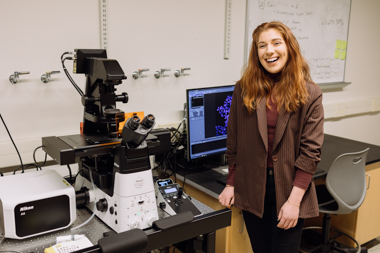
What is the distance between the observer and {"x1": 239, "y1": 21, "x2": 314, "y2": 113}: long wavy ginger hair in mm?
1473

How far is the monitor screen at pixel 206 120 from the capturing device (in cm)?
207

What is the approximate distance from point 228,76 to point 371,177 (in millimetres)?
1212

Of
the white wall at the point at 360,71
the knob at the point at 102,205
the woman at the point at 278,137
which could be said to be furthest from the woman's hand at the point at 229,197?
the white wall at the point at 360,71

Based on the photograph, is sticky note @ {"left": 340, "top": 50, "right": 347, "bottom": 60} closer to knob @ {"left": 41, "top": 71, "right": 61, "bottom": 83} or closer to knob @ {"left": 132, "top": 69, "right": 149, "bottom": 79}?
knob @ {"left": 132, "top": 69, "right": 149, "bottom": 79}

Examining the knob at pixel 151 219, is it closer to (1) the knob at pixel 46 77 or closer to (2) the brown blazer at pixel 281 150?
(2) the brown blazer at pixel 281 150

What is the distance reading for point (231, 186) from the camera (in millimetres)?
1691

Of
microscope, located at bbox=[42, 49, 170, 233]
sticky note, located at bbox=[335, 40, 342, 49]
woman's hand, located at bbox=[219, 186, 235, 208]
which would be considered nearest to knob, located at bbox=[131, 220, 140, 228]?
microscope, located at bbox=[42, 49, 170, 233]

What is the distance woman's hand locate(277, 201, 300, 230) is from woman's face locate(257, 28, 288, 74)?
0.56 metres

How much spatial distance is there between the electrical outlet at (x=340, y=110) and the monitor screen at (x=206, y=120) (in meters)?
1.73

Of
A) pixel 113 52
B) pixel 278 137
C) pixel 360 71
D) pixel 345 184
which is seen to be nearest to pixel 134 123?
pixel 278 137

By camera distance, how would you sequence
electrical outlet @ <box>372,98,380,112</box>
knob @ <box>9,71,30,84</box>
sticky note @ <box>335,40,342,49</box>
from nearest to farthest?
knob @ <box>9,71,30,84</box> < sticky note @ <box>335,40,342,49</box> < electrical outlet @ <box>372,98,380,112</box>

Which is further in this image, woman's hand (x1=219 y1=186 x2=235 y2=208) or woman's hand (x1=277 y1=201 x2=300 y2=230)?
woman's hand (x1=219 y1=186 x2=235 y2=208)

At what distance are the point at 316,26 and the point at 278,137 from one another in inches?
81.8

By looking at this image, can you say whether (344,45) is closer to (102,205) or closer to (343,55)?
(343,55)
